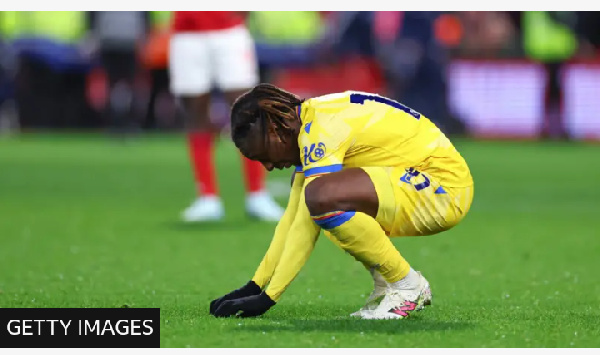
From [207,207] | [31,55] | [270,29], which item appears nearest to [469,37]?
[270,29]

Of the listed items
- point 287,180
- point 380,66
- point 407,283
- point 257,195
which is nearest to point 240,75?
point 257,195

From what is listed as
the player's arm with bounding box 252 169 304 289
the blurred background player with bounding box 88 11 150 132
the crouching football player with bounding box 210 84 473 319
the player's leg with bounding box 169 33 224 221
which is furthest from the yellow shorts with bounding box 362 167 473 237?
the blurred background player with bounding box 88 11 150 132

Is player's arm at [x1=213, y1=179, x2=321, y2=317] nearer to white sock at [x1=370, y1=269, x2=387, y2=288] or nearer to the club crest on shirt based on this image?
the club crest on shirt

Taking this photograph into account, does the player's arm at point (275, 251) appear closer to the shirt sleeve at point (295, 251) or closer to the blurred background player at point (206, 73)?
the shirt sleeve at point (295, 251)

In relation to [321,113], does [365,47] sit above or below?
below

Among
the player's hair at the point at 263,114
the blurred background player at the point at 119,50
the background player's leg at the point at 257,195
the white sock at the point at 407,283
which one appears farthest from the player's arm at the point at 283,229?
the blurred background player at the point at 119,50

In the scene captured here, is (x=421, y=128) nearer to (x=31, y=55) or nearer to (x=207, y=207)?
(x=207, y=207)

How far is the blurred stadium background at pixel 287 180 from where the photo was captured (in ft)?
16.5

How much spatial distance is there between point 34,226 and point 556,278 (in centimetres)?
378

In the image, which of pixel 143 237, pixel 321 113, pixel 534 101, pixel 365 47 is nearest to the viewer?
pixel 321 113

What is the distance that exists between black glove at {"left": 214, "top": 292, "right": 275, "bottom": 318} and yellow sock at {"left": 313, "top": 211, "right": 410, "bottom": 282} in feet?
1.21

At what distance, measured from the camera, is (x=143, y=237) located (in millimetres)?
7684

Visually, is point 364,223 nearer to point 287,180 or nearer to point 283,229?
point 283,229

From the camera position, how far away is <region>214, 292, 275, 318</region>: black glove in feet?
15.6
